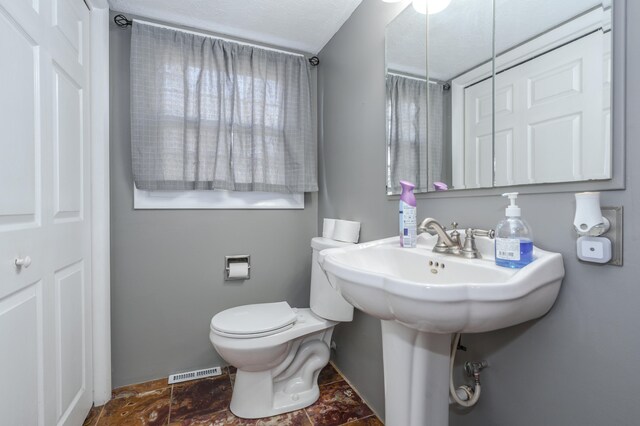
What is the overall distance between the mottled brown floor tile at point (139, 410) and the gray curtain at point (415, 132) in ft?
5.15

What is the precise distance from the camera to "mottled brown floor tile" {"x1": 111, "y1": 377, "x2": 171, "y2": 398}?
1.60m

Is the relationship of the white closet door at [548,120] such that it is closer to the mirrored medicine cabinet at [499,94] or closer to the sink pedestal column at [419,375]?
the mirrored medicine cabinet at [499,94]

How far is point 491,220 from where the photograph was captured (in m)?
0.93

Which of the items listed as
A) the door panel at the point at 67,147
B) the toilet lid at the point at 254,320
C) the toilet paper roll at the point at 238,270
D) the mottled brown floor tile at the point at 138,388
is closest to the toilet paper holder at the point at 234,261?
the toilet paper roll at the point at 238,270

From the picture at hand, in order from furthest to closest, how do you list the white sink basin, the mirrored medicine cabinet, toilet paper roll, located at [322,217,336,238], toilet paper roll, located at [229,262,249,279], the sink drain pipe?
toilet paper roll, located at [229,262,249,279] → toilet paper roll, located at [322,217,336,238] → the sink drain pipe → the mirrored medicine cabinet → the white sink basin

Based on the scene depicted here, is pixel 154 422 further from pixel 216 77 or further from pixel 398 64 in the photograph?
pixel 398 64

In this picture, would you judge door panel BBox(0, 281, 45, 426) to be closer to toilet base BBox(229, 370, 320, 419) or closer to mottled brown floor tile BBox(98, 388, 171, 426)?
mottled brown floor tile BBox(98, 388, 171, 426)

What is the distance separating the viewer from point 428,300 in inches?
23.1

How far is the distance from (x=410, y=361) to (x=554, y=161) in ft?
2.24

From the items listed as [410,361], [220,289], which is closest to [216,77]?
[220,289]

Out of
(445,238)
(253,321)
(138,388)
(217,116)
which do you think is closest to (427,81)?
(445,238)

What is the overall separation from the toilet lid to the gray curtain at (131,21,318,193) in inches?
29.0

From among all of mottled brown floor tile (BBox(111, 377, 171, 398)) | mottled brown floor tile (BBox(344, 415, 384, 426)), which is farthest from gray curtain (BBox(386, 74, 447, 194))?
mottled brown floor tile (BBox(111, 377, 171, 398))

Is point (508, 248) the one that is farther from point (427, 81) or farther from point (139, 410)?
point (139, 410)
